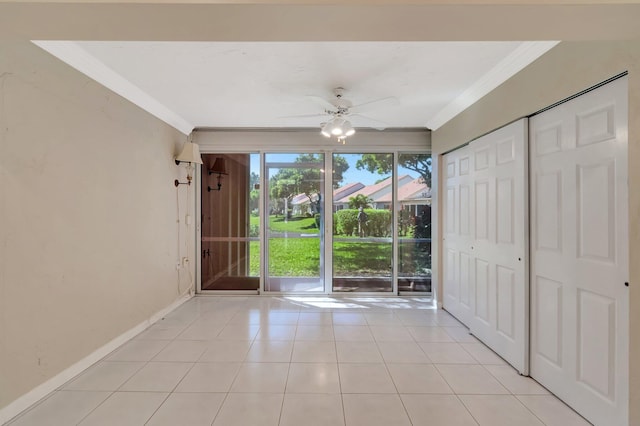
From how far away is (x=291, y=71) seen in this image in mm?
2598

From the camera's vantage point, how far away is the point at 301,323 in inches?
138

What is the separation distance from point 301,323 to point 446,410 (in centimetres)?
186

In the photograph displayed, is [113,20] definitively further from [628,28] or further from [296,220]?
[296,220]

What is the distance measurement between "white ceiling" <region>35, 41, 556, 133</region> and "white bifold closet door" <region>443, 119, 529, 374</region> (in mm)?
586

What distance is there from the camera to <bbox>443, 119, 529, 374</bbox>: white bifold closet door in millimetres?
2406

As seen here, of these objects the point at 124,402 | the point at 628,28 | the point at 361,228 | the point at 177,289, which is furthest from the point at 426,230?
the point at 124,402

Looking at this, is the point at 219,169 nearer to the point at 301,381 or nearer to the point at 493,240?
the point at 301,381

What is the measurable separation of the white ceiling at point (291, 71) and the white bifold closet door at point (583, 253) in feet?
2.06

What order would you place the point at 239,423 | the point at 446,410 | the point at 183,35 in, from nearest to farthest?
1. the point at 183,35
2. the point at 239,423
3. the point at 446,410

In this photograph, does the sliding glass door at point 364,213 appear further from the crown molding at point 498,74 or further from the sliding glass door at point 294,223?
the crown molding at point 498,74

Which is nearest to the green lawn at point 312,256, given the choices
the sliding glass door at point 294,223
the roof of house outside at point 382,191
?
the sliding glass door at point 294,223

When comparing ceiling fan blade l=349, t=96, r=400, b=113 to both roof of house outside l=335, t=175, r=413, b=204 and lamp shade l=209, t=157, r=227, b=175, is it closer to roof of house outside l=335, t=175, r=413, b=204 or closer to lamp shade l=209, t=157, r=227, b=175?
roof of house outside l=335, t=175, r=413, b=204

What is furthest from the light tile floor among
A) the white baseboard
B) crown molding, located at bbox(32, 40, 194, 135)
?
crown molding, located at bbox(32, 40, 194, 135)

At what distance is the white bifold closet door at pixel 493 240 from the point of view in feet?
7.89
